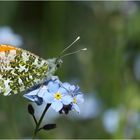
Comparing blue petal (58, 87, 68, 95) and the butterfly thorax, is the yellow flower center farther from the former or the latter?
the butterfly thorax

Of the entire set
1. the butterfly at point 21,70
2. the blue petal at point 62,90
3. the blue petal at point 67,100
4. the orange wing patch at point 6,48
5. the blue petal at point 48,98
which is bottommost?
the blue petal at point 67,100

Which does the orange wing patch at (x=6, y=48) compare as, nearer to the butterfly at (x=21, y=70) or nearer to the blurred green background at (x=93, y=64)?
the butterfly at (x=21, y=70)

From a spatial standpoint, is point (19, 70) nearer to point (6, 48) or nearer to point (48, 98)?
point (6, 48)

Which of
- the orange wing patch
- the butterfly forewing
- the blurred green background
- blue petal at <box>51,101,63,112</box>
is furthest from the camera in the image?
the blurred green background

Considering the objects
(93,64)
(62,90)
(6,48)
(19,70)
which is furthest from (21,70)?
(93,64)

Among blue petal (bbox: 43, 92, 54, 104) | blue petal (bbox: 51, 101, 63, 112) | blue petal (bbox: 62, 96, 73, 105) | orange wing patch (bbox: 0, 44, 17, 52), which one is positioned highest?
orange wing patch (bbox: 0, 44, 17, 52)

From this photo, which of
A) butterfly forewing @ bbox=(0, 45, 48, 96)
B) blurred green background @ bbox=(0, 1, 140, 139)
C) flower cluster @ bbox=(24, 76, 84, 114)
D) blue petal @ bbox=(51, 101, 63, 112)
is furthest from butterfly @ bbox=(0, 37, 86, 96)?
blurred green background @ bbox=(0, 1, 140, 139)

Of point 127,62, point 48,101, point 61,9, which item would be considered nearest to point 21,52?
point 48,101

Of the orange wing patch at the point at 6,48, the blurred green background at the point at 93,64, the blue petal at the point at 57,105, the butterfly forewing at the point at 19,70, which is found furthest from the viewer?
the blurred green background at the point at 93,64

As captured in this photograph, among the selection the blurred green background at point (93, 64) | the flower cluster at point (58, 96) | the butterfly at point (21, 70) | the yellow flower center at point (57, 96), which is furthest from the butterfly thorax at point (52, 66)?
the blurred green background at point (93, 64)
